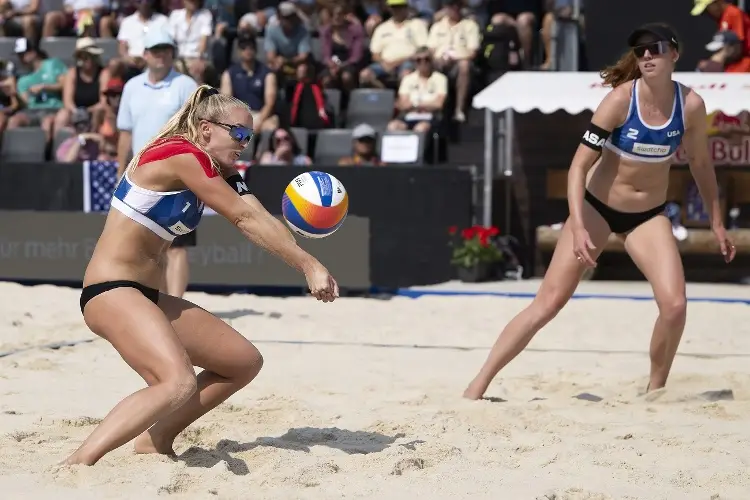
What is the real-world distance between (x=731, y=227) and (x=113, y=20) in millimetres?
7847

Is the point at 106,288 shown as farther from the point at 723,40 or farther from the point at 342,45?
the point at 342,45

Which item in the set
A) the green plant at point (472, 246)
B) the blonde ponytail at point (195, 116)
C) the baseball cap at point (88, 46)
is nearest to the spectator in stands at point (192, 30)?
the baseball cap at point (88, 46)

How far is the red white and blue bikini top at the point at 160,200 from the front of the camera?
4566 mm

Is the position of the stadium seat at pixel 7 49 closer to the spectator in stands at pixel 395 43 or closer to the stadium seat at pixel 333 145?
the spectator in stands at pixel 395 43

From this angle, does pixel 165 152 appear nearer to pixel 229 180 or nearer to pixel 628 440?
pixel 229 180

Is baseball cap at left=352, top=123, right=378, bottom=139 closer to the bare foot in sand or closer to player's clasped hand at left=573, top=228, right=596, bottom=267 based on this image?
player's clasped hand at left=573, top=228, right=596, bottom=267

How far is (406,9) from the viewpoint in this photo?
13.7 metres

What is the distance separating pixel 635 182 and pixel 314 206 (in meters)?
2.05

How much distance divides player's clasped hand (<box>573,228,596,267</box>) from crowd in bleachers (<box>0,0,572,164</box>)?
637 cm

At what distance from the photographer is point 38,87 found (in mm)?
14594

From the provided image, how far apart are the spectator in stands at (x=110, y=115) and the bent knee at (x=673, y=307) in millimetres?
7877

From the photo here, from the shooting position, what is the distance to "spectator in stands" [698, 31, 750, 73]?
1240 centimetres

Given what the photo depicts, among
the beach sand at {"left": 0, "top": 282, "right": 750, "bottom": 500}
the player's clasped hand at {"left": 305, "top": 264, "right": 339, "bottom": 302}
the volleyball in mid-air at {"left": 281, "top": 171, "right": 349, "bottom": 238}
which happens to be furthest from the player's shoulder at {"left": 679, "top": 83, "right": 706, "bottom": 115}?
the player's clasped hand at {"left": 305, "top": 264, "right": 339, "bottom": 302}

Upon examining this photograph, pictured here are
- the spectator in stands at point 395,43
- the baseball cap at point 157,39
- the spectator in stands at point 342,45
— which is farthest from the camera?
the spectator in stands at point 342,45
